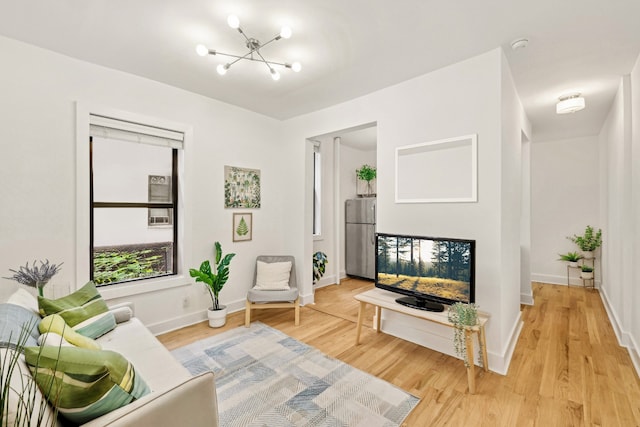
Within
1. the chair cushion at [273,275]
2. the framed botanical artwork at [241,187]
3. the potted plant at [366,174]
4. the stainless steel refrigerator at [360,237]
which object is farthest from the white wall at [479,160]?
the potted plant at [366,174]

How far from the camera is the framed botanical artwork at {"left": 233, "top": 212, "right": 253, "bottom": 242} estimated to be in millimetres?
3671

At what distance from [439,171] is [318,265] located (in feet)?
8.71

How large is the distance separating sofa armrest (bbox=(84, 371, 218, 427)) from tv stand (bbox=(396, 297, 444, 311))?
180cm

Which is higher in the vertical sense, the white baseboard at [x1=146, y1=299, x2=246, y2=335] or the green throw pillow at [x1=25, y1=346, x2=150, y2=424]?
the green throw pillow at [x1=25, y1=346, x2=150, y2=424]

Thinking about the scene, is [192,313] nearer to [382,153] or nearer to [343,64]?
[382,153]

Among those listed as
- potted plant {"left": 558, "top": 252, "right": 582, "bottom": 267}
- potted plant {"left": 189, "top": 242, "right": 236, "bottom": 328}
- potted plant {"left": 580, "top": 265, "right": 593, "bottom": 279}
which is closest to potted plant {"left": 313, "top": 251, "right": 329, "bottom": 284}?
potted plant {"left": 189, "top": 242, "right": 236, "bottom": 328}

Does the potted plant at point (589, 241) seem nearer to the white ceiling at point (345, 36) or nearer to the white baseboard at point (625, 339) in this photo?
the white baseboard at point (625, 339)

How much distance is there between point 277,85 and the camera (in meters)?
3.06

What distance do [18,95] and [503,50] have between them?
155 inches

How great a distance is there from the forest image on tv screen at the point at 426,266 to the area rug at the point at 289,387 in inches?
33.4

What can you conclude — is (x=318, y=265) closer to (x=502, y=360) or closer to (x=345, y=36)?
(x=502, y=360)

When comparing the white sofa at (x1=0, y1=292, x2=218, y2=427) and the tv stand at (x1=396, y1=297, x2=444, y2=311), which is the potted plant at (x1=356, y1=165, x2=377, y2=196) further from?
the white sofa at (x1=0, y1=292, x2=218, y2=427)

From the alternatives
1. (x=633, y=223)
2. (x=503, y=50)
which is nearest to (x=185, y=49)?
(x=503, y=50)

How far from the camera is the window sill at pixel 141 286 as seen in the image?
8.91 ft
